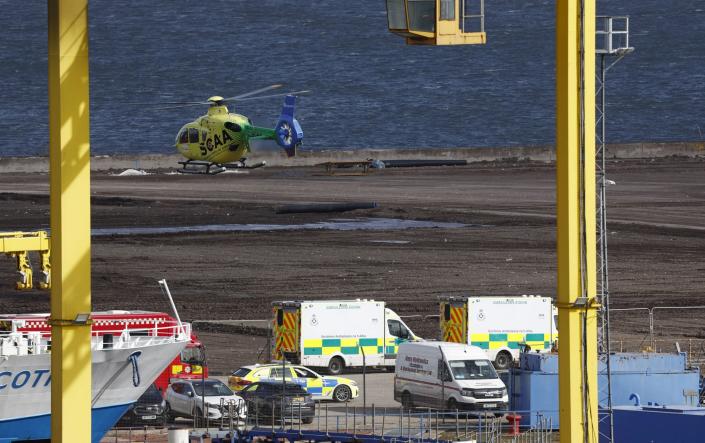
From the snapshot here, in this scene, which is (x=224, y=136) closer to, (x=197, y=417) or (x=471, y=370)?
(x=471, y=370)

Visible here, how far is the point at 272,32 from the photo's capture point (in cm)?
18925

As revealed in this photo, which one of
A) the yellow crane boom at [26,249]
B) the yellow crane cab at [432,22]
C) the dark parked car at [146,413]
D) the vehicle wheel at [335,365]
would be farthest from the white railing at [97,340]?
the yellow crane boom at [26,249]

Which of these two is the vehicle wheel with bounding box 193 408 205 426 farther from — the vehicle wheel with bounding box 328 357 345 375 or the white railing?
the vehicle wheel with bounding box 328 357 345 375

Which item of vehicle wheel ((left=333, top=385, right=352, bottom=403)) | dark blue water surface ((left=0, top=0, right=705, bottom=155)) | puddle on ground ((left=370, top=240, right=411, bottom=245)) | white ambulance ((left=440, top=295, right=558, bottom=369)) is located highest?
dark blue water surface ((left=0, top=0, right=705, bottom=155))

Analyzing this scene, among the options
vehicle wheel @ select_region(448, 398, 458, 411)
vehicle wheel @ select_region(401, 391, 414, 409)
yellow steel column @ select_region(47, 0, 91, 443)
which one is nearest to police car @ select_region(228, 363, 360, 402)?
vehicle wheel @ select_region(401, 391, 414, 409)

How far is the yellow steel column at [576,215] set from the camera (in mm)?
16266

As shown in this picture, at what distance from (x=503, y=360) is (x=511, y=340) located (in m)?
0.62

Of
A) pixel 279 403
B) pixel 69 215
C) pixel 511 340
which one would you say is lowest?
pixel 279 403

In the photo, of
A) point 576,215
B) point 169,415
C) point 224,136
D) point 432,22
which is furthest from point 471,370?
point 224,136

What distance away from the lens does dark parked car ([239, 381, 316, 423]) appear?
3091 cm

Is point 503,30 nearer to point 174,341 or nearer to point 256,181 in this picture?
point 256,181

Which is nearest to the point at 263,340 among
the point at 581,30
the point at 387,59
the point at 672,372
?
the point at 672,372

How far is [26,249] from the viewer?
48.4 metres

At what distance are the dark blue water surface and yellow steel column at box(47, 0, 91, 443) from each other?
131820 mm
